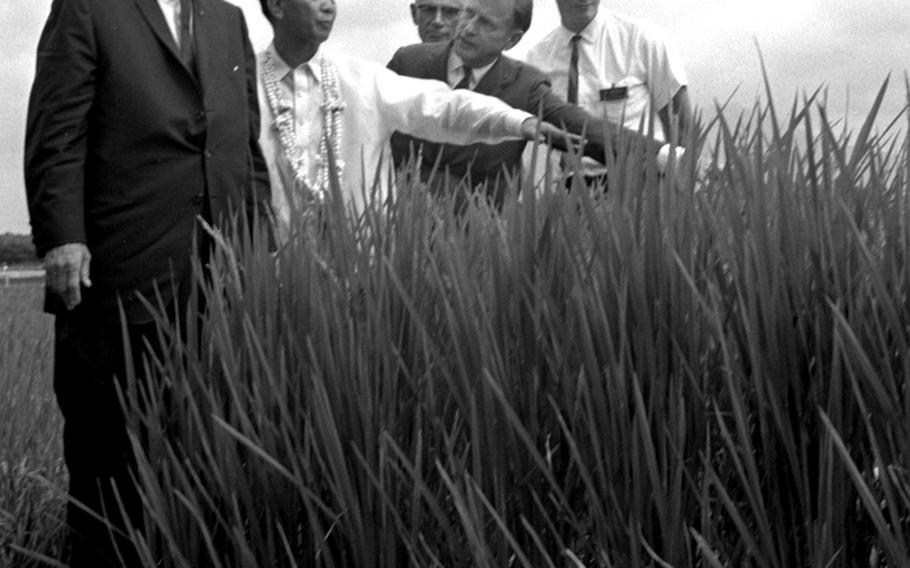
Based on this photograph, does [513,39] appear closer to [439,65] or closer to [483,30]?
[483,30]

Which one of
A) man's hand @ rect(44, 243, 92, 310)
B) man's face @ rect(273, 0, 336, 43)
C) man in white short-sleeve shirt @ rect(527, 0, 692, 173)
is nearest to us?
man's hand @ rect(44, 243, 92, 310)

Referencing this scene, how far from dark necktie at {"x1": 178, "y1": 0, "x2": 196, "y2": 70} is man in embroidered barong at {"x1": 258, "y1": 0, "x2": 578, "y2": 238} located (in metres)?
0.30

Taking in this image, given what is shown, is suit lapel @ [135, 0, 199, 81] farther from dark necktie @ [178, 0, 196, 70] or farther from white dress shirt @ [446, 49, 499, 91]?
white dress shirt @ [446, 49, 499, 91]

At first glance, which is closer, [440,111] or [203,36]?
[203,36]

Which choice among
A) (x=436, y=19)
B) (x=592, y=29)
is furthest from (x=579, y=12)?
(x=436, y=19)

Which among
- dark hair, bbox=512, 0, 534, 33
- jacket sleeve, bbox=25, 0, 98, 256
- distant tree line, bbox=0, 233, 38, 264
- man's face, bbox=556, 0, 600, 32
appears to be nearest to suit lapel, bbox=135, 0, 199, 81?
jacket sleeve, bbox=25, 0, 98, 256

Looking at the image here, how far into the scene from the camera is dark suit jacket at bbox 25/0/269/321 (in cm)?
374

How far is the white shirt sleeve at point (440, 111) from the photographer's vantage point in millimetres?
4074

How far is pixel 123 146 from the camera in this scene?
3830mm

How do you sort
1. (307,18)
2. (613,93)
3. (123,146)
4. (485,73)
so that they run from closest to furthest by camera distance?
(123,146) < (307,18) < (485,73) < (613,93)

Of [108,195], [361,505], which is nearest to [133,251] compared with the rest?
[108,195]

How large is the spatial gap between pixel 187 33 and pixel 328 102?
427 mm

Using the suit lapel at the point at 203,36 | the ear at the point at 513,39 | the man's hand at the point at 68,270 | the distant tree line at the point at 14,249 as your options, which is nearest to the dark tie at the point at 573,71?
the ear at the point at 513,39

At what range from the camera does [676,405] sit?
2197 millimetres
